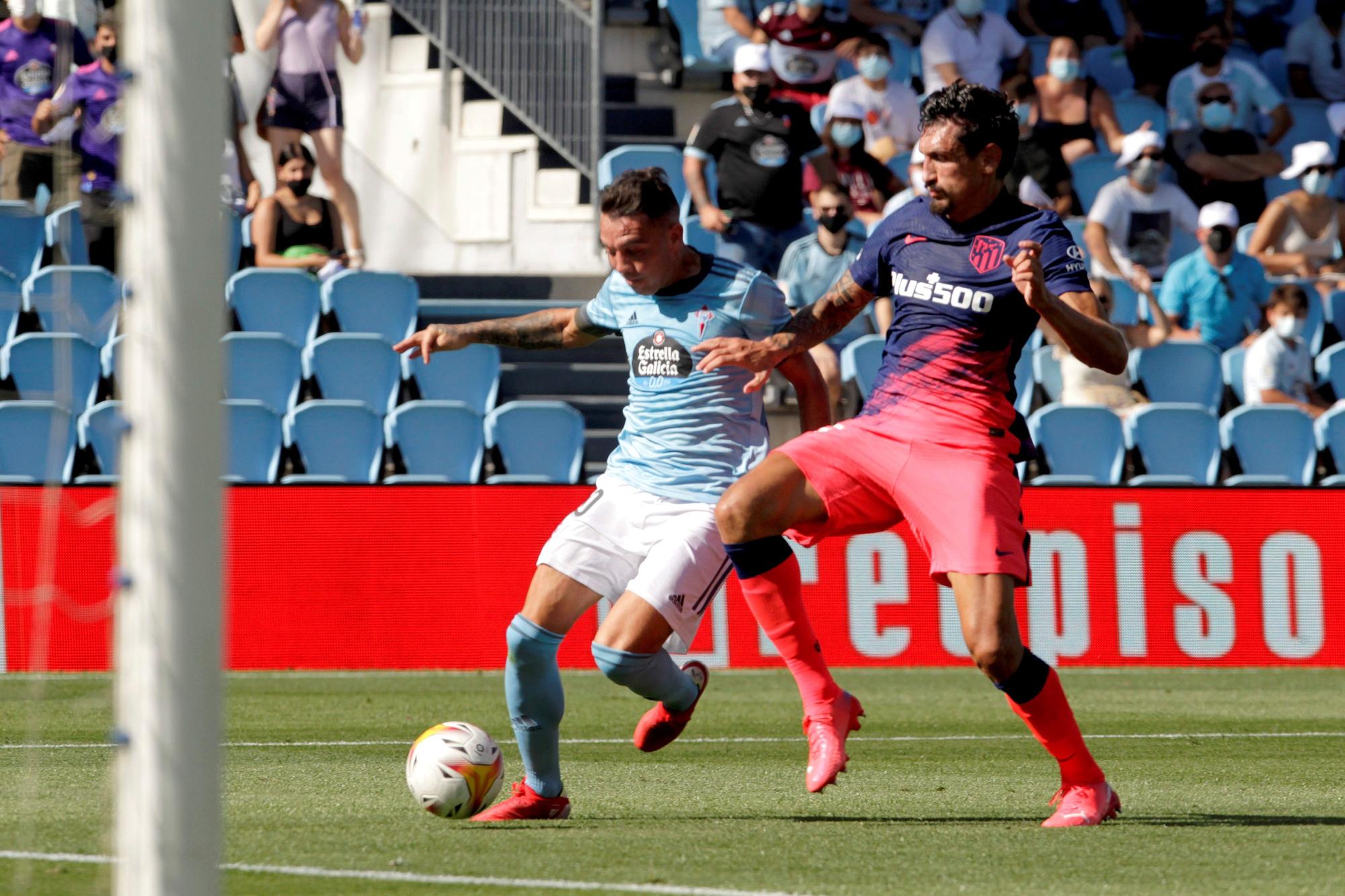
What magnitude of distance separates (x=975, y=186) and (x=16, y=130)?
9.86m

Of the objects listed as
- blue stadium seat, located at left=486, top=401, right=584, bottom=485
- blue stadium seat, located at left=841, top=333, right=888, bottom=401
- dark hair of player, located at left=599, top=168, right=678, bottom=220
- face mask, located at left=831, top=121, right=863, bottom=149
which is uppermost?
face mask, located at left=831, top=121, right=863, bottom=149

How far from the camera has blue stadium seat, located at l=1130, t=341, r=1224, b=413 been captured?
14.7m

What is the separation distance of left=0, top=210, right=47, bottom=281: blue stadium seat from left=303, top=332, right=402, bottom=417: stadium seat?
222 centimetres

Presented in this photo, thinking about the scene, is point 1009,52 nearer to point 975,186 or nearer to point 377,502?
point 377,502

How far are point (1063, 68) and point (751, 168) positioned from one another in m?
3.87

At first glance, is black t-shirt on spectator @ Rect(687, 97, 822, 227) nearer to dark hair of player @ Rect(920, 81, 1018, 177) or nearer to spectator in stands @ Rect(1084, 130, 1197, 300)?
spectator in stands @ Rect(1084, 130, 1197, 300)

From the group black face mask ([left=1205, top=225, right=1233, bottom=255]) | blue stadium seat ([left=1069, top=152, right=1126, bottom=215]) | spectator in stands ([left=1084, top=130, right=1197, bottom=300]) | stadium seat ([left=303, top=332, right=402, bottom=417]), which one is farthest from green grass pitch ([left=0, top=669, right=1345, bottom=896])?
blue stadium seat ([left=1069, top=152, right=1126, bottom=215])

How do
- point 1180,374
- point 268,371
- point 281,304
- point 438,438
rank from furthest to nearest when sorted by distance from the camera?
point 1180,374
point 281,304
point 268,371
point 438,438

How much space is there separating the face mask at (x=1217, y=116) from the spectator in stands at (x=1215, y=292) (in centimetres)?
212

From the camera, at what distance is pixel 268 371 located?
13453mm

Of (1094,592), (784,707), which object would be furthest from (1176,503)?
(784,707)

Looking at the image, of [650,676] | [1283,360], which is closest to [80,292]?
[650,676]

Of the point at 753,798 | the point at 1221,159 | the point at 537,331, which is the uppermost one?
the point at 1221,159

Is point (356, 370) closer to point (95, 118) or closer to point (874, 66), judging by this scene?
point (95, 118)
